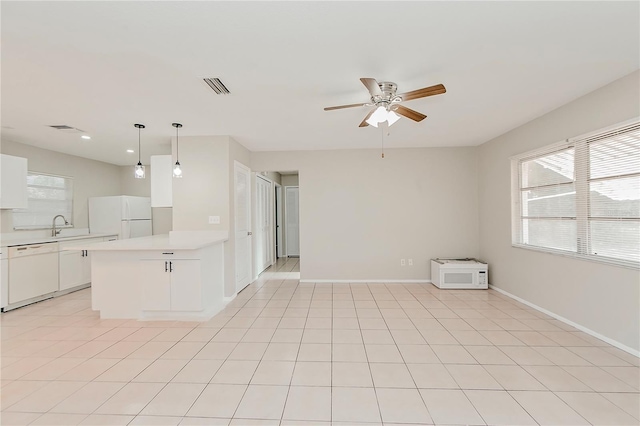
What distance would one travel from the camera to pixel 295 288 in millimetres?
5035

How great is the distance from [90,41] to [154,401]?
247 centimetres

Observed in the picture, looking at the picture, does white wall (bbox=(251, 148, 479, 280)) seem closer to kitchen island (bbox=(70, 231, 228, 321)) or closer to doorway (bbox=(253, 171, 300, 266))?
doorway (bbox=(253, 171, 300, 266))

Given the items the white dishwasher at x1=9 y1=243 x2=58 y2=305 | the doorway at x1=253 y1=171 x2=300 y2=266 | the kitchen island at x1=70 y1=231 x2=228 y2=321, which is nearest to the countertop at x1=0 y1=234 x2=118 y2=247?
the white dishwasher at x1=9 y1=243 x2=58 y2=305

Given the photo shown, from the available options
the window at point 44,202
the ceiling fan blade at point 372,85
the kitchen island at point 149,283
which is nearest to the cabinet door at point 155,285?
the kitchen island at point 149,283

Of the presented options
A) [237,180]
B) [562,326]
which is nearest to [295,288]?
[237,180]

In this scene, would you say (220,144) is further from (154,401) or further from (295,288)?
(154,401)

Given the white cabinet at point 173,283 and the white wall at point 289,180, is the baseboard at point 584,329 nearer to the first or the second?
the white cabinet at point 173,283

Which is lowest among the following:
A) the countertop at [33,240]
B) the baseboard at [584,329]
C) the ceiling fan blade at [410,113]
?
the baseboard at [584,329]

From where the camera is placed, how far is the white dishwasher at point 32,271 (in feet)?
13.0

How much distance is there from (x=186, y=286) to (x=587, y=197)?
15.1 feet

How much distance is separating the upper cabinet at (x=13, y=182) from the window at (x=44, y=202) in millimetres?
436

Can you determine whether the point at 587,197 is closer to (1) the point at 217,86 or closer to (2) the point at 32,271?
(1) the point at 217,86

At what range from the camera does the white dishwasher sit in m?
3.97

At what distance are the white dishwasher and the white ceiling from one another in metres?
1.77
